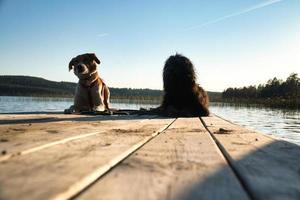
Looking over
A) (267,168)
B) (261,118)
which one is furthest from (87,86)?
(261,118)

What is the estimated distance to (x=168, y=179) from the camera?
124 centimetres

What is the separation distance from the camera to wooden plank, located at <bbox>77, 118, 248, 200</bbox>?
106 centimetres

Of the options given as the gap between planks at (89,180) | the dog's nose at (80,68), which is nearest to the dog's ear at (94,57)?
the dog's nose at (80,68)

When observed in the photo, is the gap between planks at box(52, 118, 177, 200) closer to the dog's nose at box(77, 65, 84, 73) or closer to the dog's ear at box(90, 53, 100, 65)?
the dog's nose at box(77, 65, 84, 73)

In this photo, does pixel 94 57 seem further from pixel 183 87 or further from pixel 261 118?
pixel 261 118

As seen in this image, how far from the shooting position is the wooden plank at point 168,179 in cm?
106

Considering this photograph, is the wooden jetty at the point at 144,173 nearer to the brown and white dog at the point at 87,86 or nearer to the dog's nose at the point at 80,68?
the dog's nose at the point at 80,68

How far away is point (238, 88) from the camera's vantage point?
9494cm

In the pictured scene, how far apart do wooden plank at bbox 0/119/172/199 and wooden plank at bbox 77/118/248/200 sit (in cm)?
8

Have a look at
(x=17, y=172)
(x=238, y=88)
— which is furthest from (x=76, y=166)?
(x=238, y=88)

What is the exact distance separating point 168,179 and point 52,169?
0.39 metres

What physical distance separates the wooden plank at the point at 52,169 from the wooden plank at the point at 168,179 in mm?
79

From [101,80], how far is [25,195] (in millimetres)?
7004

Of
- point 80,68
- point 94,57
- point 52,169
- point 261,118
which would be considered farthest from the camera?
point 261,118
